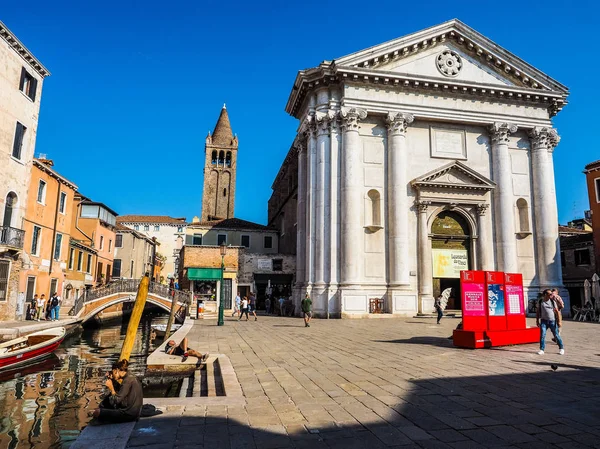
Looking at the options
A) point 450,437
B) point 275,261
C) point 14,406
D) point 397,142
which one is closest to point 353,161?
point 397,142

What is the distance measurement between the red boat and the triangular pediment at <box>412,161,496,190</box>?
17958 millimetres

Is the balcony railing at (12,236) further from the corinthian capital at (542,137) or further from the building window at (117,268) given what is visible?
the corinthian capital at (542,137)

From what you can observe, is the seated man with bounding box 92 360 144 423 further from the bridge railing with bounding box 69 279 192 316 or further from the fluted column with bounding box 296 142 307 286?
the bridge railing with bounding box 69 279 192 316

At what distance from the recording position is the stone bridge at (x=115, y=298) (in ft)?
79.5

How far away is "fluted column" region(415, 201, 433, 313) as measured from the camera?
892 inches

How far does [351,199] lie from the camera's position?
22.2 m

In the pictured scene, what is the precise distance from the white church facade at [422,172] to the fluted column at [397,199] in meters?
0.06

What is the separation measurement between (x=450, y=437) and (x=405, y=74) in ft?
72.0

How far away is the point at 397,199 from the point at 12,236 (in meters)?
18.6

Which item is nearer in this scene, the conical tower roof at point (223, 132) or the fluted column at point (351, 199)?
the fluted column at point (351, 199)

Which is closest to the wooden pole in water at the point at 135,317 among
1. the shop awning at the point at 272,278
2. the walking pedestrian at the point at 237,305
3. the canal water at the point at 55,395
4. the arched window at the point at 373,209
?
the canal water at the point at 55,395

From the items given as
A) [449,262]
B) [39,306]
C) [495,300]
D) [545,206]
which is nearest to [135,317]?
[495,300]

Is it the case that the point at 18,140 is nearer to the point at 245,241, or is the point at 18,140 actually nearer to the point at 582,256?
the point at 245,241

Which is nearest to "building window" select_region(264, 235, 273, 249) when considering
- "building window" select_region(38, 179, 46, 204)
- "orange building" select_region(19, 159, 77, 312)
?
"orange building" select_region(19, 159, 77, 312)
